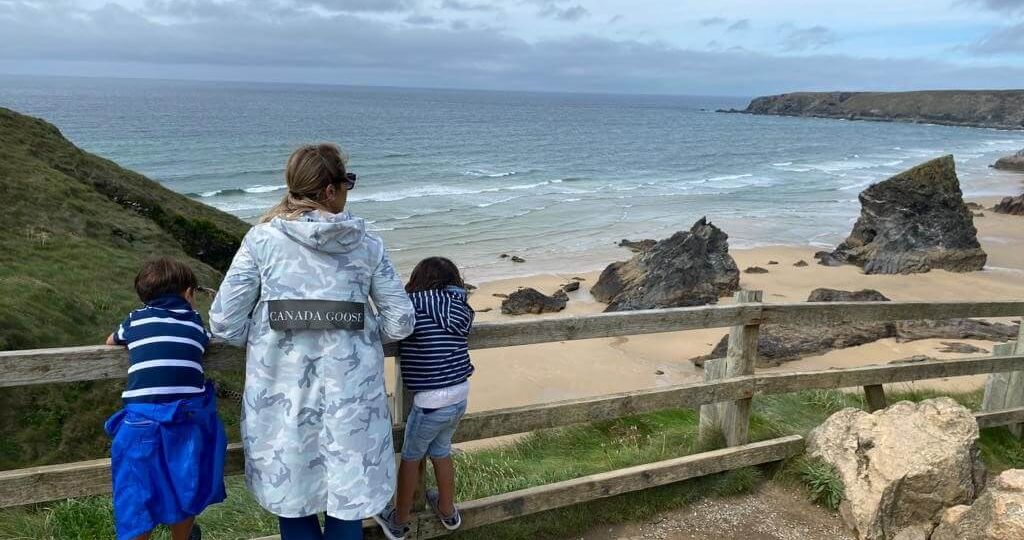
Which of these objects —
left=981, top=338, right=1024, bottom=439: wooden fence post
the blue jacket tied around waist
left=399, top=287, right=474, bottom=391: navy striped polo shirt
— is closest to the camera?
the blue jacket tied around waist

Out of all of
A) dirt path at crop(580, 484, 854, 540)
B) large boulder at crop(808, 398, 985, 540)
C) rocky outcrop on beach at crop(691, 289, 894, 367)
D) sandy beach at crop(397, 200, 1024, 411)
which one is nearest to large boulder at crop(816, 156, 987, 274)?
sandy beach at crop(397, 200, 1024, 411)

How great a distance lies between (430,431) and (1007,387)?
515 cm

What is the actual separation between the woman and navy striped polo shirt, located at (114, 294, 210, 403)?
111mm

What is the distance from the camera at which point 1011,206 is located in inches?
1213

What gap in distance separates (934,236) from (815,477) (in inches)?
753

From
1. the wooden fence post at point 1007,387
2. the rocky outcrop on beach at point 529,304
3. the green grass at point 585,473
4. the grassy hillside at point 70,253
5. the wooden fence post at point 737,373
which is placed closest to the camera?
the green grass at point 585,473

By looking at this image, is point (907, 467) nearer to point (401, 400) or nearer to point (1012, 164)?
point (401, 400)

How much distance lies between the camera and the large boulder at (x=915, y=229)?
810 inches

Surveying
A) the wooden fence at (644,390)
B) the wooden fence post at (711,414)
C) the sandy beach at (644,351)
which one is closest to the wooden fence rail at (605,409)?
the wooden fence at (644,390)

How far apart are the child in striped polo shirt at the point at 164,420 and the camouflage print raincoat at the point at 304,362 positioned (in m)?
0.13

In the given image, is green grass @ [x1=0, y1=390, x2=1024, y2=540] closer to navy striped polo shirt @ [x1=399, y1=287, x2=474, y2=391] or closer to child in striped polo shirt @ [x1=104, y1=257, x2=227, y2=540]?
navy striped polo shirt @ [x1=399, y1=287, x2=474, y2=391]

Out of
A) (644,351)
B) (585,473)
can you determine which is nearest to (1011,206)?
(644,351)

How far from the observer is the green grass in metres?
4.05

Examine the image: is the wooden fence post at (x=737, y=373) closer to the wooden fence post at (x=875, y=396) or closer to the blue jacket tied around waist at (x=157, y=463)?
the wooden fence post at (x=875, y=396)
